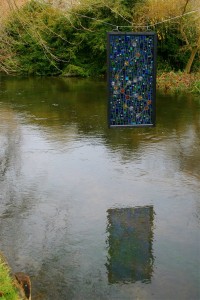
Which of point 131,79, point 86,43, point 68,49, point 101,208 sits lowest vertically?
point 101,208

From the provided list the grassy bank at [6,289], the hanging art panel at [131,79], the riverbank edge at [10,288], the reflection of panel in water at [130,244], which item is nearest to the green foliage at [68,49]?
the reflection of panel in water at [130,244]

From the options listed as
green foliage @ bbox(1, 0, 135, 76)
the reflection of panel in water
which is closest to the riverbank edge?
the reflection of panel in water

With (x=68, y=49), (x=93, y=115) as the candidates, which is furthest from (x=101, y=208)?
(x=68, y=49)

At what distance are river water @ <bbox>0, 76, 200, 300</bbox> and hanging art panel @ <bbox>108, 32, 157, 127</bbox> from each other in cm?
158

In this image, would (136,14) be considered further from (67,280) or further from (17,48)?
(67,280)

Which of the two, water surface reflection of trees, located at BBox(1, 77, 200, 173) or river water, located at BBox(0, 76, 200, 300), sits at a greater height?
water surface reflection of trees, located at BBox(1, 77, 200, 173)

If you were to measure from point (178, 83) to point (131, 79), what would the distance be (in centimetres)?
1427

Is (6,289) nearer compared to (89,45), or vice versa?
(6,289)

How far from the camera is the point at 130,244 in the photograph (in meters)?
6.31

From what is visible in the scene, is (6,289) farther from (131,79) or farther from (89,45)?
(89,45)

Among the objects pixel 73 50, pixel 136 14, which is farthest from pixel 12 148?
pixel 73 50

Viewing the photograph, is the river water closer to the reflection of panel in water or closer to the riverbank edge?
the reflection of panel in water

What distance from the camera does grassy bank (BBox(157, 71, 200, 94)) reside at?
64.3 feet

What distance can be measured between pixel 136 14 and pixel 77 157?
13.4 metres
